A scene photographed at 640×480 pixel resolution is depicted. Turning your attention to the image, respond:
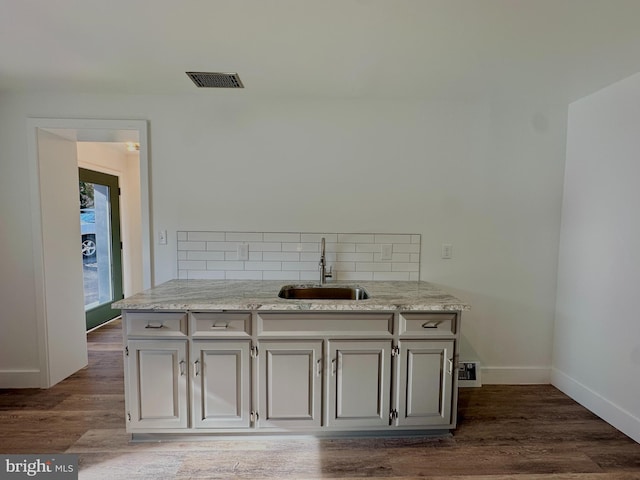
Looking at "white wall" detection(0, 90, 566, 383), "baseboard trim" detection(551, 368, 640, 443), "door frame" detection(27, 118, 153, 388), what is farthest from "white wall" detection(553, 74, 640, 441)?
"door frame" detection(27, 118, 153, 388)

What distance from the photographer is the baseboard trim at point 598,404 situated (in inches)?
81.3

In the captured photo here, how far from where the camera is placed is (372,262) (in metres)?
2.64

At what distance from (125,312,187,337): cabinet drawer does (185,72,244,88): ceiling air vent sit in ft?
5.06

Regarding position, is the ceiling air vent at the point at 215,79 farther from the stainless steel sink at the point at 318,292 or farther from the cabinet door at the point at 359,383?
the cabinet door at the point at 359,383

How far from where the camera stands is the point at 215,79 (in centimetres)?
223

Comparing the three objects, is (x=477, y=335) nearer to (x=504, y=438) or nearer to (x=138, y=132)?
(x=504, y=438)

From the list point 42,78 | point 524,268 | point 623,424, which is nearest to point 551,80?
point 524,268

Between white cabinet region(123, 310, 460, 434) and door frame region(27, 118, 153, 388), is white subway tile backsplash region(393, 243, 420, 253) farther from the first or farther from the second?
door frame region(27, 118, 153, 388)

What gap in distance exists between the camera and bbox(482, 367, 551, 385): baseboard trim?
2732mm

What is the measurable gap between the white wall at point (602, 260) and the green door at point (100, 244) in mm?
4843

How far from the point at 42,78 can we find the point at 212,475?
2767mm

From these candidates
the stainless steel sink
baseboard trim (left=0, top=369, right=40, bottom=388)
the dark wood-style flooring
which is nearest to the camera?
the dark wood-style flooring

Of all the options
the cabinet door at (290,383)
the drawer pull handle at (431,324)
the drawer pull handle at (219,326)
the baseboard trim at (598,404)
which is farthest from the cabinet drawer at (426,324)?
the baseboard trim at (598,404)

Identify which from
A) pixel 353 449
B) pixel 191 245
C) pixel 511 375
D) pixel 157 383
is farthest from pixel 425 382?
pixel 191 245
